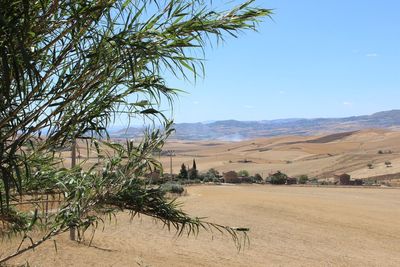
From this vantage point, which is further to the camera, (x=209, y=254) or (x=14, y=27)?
(x=209, y=254)

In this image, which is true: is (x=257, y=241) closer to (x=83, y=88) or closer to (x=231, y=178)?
(x=83, y=88)

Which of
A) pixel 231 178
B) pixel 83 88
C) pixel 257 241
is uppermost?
pixel 83 88

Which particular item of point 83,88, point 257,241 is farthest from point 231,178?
point 83,88

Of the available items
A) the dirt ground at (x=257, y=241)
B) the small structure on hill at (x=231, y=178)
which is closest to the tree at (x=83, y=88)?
the dirt ground at (x=257, y=241)

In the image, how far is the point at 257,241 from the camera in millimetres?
20344

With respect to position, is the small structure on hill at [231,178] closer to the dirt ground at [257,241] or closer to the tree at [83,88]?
the dirt ground at [257,241]

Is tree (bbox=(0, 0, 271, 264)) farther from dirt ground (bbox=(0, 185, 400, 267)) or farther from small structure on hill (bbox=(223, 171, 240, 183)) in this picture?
small structure on hill (bbox=(223, 171, 240, 183))

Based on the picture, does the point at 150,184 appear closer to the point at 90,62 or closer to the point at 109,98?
the point at 109,98

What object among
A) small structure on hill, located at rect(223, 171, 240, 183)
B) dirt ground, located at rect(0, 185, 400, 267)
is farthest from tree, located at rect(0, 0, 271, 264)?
small structure on hill, located at rect(223, 171, 240, 183)

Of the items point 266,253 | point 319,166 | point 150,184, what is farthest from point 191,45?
point 319,166

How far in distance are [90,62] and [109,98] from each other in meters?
0.49

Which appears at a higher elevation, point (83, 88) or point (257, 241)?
point (83, 88)

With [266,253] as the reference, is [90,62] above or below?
above

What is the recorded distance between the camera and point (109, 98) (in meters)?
3.66
